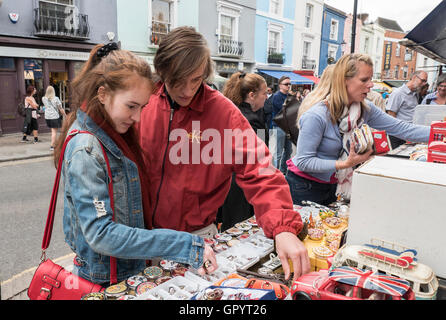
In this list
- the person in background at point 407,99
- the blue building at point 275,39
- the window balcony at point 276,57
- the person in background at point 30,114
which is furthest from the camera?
the window balcony at point 276,57

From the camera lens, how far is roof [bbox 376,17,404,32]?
37.4m

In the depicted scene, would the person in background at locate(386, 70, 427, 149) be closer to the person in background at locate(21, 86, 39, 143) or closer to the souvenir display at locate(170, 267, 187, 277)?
the souvenir display at locate(170, 267, 187, 277)

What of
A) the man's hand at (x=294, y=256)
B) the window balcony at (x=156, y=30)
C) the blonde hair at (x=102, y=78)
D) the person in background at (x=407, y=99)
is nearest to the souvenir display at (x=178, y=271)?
the man's hand at (x=294, y=256)

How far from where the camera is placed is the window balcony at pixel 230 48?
16.2 metres

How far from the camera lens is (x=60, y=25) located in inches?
440

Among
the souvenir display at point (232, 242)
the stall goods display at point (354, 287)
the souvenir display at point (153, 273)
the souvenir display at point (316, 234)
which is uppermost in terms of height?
the stall goods display at point (354, 287)

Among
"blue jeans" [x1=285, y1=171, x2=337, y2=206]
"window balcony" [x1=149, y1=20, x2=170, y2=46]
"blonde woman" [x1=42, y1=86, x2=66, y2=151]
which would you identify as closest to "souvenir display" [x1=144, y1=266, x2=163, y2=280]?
"blue jeans" [x1=285, y1=171, x2=337, y2=206]

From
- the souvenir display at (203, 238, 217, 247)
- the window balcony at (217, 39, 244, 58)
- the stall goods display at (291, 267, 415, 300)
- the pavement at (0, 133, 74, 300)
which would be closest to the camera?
the stall goods display at (291, 267, 415, 300)

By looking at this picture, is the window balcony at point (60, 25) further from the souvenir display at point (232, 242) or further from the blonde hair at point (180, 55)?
the souvenir display at point (232, 242)

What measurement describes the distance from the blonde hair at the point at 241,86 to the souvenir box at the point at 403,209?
2991 mm

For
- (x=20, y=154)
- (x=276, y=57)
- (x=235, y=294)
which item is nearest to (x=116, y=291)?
(x=235, y=294)

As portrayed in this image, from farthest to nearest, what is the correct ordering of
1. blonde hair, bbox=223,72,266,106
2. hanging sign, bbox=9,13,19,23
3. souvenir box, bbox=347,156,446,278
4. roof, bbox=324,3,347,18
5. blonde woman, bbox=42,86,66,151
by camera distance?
roof, bbox=324,3,347,18 → hanging sign, bbox=9,13,19,23 → blonde woman, bbox=42,86,66,151 → blonde hair, bbox=223,72,266,106 → souvenir box, bbox=347,156,446,278

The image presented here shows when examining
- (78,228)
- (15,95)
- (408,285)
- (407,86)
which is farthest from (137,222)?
(15,95)

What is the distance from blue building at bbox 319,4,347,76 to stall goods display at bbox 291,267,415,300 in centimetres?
2431
